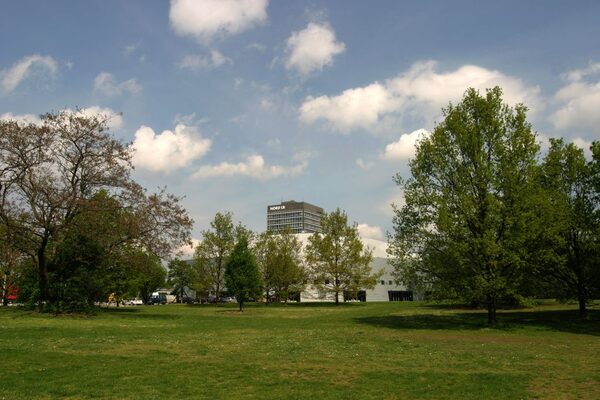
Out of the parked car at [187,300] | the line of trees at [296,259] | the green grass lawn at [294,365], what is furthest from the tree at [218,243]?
the green grass lawn at [294,365]

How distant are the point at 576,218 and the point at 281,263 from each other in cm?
5337

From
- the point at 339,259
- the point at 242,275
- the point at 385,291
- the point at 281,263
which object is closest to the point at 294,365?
the point at 242,275

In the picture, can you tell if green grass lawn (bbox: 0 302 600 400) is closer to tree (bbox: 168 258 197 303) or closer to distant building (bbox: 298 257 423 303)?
tree (bbox: 168 258 197 303)

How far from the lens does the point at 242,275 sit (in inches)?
2402

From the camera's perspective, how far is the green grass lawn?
12156 millimetres

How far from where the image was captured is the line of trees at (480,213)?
31.0 m

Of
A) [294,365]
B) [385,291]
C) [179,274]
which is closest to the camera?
[294,365]

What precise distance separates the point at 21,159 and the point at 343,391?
35582 mm

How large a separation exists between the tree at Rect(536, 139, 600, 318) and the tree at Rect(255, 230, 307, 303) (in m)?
48.3

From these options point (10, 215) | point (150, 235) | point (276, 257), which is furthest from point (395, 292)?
point (10, 215)

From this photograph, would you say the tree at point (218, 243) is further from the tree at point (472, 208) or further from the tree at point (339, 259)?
the tree at point (472, 208)

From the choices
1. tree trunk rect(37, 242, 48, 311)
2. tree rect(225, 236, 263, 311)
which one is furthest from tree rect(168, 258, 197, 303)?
tree trunk rect(37, 242, 48, 311)

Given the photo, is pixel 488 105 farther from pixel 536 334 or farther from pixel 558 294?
pixel 558 294

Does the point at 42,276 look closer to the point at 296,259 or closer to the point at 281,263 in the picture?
the point at 281,263
